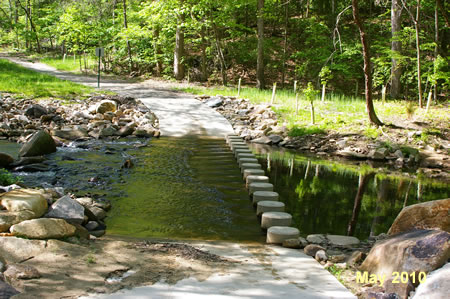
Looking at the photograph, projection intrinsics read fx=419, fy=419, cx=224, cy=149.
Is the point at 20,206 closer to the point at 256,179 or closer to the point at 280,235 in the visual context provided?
the point at 280,235

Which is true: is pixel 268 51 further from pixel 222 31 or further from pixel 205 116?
pixel 205 116

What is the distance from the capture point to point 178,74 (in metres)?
24.2

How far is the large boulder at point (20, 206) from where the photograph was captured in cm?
418

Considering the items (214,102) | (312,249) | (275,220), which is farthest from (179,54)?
(312,249)

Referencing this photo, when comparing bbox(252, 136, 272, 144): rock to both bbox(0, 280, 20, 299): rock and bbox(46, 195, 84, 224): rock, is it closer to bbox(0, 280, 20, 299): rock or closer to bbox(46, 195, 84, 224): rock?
bbox(46, 195, 84, 224): rock

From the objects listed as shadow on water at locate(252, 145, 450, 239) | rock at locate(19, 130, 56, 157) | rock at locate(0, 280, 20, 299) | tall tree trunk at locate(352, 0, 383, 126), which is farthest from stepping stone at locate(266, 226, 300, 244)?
tall tree trunk at locate(352, 0, 383, 126)

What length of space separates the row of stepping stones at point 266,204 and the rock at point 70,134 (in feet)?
16.3

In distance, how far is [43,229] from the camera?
13.6 ft

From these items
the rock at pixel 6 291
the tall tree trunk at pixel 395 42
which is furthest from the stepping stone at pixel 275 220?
the tall tree trunk at pixel 395 42

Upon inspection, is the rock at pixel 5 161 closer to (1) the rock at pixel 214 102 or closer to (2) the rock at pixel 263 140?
(2) the rock at pixel 263 140

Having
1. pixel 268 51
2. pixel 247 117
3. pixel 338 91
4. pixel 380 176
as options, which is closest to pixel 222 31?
pixel 268 51

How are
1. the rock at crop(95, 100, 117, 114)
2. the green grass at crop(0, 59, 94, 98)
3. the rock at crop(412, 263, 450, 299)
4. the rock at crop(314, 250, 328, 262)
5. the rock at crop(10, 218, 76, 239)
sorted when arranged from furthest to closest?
the green grass at crop(0, 59, 94, 98) < the rock at crop(95, 100, 117, 114) < the rock at crop(314, 250, 328, 262) < the rock at crop(10, 218, 76, 239) < the rock at crop(412, 263, 450, 299)

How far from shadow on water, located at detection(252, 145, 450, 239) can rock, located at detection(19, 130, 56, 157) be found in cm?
521

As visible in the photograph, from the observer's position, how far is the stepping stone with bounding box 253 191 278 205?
22.0ft
